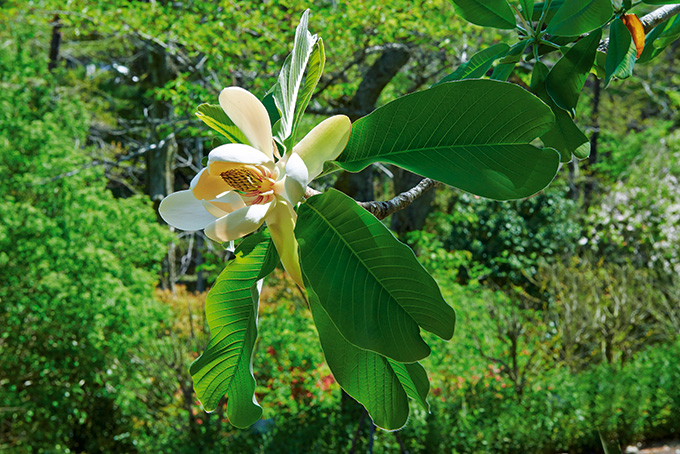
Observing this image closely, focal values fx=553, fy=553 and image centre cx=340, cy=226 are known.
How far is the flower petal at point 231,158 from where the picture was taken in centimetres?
47

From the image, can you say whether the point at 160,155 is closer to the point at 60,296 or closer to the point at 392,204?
the point at 60,296

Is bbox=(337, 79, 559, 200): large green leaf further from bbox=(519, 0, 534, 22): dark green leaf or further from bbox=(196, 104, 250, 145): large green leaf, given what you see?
bbox=(519, 0, 534, 22): dark green leaf

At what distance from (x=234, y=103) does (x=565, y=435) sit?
16.5ft

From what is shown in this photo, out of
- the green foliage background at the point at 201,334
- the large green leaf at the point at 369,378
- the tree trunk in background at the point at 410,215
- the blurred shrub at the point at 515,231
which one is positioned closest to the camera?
the large green leaf at the point at 369,378

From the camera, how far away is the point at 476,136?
49cm

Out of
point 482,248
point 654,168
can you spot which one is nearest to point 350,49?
point 482,248

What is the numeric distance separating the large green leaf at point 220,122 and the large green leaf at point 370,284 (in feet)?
0.51

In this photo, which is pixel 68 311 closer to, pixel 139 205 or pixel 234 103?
pixel 139 205

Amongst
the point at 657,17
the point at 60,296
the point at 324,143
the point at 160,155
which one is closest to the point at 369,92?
the point at 60,296

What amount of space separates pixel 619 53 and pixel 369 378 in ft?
1.76

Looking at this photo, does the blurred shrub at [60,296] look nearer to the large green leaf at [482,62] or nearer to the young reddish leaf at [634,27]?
the large green leaf at [482,62]

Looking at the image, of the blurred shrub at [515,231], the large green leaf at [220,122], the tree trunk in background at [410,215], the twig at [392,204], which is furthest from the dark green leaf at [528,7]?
the blurred shrub at [515,231]

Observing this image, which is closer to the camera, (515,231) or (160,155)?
(515,231)

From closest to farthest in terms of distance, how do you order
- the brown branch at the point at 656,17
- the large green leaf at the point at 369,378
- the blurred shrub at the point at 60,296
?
the large green leaf at the point at 369,378
the brown branch at the point at 656,17
the blurred shrub at the point at 60,296
